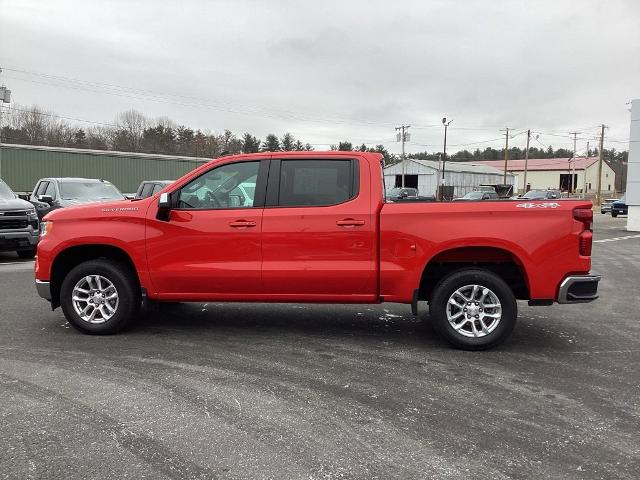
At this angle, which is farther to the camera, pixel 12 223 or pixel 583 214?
pixel 12 223

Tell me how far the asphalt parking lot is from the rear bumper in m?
0.59

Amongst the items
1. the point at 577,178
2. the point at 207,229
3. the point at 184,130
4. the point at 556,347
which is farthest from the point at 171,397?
the point at 577,178

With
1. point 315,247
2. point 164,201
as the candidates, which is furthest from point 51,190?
point 315,247

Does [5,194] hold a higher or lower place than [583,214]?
lower

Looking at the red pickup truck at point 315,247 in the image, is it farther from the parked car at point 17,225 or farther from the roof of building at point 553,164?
the roof of building at point 553,164

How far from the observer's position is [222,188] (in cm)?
584

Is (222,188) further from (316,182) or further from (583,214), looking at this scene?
(583,214)

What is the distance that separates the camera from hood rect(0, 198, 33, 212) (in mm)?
11919

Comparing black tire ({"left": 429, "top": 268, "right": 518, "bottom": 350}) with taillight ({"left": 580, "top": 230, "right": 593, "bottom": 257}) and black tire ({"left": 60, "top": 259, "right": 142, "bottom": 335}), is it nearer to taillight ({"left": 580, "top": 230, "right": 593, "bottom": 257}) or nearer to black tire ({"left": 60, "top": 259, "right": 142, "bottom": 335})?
taillight ({"left": 580, "top": 230, "right": 593, "bottom": 257})

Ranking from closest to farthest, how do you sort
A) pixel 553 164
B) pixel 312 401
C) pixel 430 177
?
pixel 312 401 < pixel 430 177 < pixel 553 164

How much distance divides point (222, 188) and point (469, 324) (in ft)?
9.49

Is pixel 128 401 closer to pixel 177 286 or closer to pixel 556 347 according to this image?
pixel 177 286

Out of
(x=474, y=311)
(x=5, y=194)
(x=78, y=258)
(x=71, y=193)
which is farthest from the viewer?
(x=71, y=193)

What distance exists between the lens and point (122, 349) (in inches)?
217
